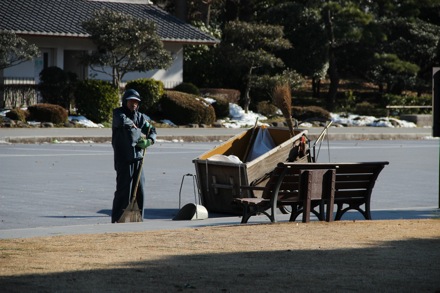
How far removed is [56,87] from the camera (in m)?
38.3

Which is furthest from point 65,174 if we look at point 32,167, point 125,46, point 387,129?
point 387,129

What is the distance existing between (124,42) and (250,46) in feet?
27.9

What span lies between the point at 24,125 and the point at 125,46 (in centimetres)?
560

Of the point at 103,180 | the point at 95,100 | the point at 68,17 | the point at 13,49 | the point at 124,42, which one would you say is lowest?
the point at 103,180

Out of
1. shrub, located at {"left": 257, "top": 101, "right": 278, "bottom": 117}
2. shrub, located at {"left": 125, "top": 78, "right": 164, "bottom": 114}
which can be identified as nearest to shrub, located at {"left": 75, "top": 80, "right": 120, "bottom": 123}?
shrub, located at {"left": 125, "top": 78, "right": 164, "bottom": 114}

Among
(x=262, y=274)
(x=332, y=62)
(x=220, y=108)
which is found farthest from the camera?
(x=332, y=62)

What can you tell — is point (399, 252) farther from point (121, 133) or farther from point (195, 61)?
point (195, 61)

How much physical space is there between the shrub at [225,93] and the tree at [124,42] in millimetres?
5448

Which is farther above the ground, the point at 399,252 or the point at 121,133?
the point at 121,133

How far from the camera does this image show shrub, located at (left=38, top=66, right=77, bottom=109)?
38.3 m

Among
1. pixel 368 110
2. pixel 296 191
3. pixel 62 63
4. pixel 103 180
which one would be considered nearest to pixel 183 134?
pixel 62 63

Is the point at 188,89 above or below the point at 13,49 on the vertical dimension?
below

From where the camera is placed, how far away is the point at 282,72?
152 feet

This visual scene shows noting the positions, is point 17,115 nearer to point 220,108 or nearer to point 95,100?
point 95,100
